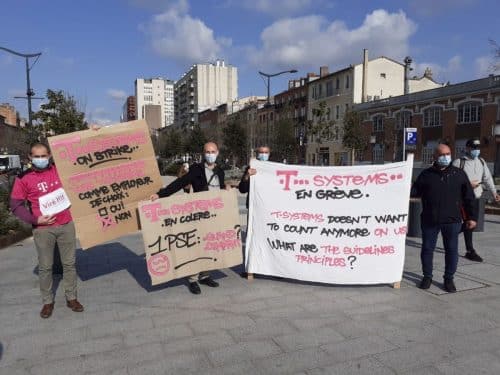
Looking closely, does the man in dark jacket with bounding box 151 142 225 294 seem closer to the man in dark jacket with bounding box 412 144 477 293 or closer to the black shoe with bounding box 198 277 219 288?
the black shoe with bounding box 198 277 219 288

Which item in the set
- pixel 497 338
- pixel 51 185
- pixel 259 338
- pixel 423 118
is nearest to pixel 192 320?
pixel 259 338

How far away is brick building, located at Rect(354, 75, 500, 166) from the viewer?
114 feet

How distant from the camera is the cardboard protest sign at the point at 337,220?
17.6 feet

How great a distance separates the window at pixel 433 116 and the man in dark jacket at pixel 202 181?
1541 inches

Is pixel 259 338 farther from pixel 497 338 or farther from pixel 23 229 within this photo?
pixel 23 229

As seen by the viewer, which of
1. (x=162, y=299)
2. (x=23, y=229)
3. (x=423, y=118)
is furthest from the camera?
(x=423, y=118)

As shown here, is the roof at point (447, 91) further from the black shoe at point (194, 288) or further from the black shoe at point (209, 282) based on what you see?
the black shoe at point (194, 288)

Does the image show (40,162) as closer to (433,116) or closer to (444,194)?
(444,194)

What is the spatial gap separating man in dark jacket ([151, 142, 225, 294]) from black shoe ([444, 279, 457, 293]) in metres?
2.77

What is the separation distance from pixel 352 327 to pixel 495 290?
2245mm

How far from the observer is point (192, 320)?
14.6ft

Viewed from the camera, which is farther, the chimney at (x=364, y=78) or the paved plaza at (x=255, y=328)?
the chimney at (x=364, y=78)

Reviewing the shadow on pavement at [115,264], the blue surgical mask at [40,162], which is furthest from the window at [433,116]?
the blue surgical mask at [40,162]

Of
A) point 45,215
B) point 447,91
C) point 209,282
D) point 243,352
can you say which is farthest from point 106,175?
point 447,91
